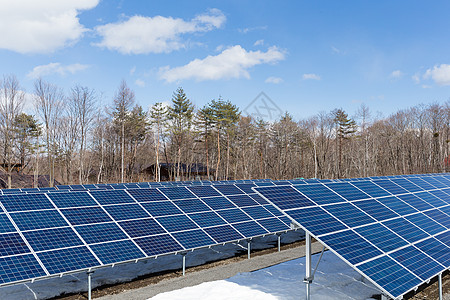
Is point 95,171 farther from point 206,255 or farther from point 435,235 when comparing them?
point 435,235

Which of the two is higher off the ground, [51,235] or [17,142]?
[17,142]

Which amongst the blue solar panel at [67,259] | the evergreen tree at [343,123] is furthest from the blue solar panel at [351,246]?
the evergreen tree at [343,123]

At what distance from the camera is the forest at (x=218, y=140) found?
48156mm

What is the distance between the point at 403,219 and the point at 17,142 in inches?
2144

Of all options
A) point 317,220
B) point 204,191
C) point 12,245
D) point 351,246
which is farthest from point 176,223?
point 351,246

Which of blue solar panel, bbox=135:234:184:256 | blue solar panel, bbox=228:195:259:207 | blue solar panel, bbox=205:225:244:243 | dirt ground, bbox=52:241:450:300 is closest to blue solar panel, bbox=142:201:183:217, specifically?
blue solar panel, bbox=135:234:184:256

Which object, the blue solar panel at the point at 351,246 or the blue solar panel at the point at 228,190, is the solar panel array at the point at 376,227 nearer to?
the blue solar panel at the point at 351,246

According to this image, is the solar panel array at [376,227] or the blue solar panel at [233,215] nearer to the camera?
the solar panel array at [376,227]

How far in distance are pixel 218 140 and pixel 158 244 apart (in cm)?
4253

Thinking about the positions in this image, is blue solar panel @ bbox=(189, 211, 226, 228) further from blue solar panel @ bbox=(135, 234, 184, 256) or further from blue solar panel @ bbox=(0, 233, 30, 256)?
blue solar panel @ bbox=(0, 233, 30, 256)

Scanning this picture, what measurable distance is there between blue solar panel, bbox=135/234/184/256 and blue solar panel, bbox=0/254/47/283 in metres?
2.95

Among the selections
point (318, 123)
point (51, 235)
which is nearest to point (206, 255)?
point (51, 235)

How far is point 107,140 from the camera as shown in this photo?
55219 mm

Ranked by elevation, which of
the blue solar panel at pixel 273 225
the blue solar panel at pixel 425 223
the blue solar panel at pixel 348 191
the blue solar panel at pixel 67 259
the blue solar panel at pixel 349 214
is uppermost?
the blue solar panel at pixel 348 191
